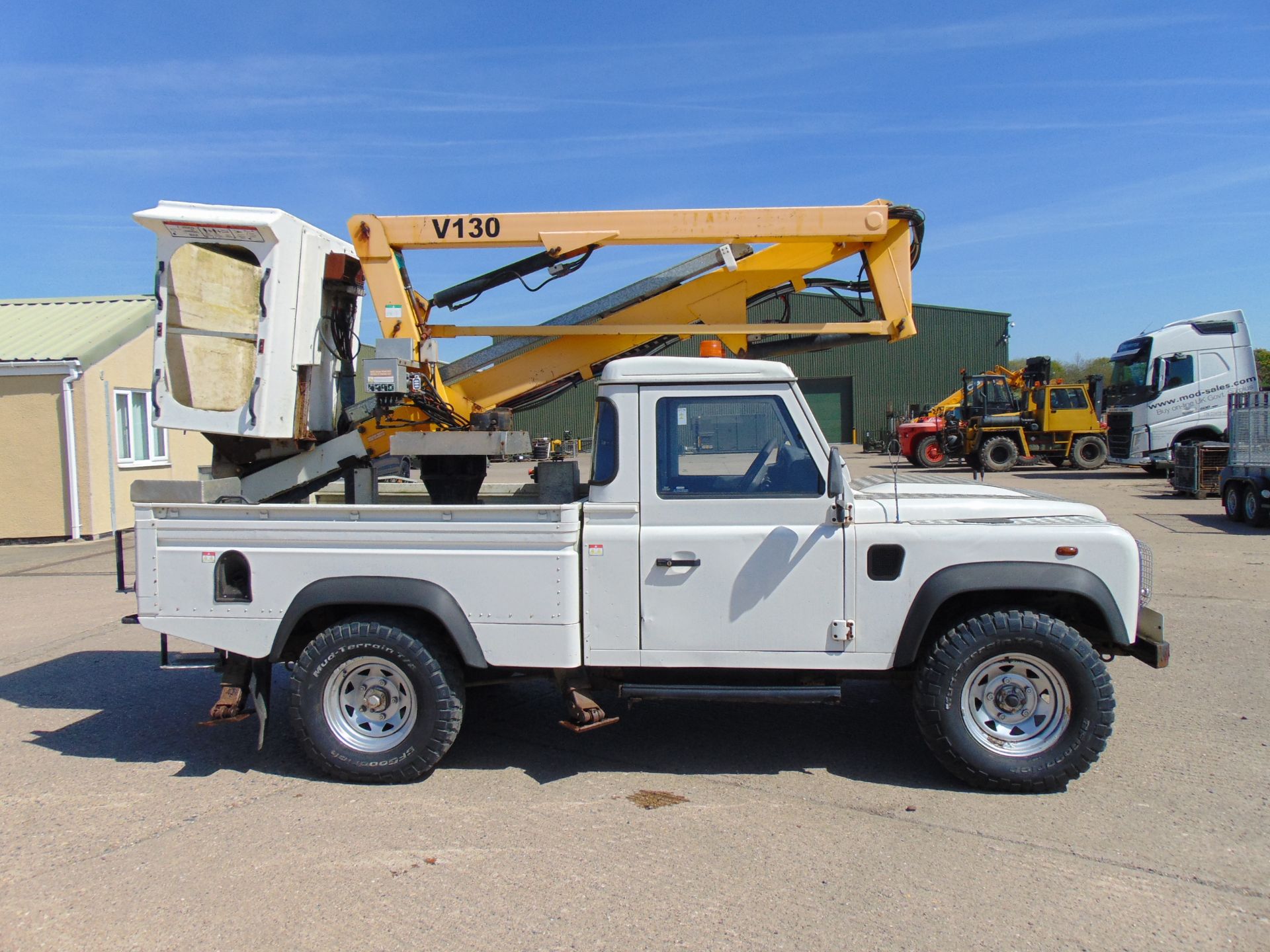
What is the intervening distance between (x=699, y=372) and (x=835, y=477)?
855mm

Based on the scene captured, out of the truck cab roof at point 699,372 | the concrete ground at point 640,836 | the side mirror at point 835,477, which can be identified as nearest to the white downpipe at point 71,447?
the concrete ground at point 640,836

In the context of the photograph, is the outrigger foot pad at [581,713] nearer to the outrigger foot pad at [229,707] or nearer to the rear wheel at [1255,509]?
the outrigger foot pad at [229,707]

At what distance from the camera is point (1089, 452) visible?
25.9 meters

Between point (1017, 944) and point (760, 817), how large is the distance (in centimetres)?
127

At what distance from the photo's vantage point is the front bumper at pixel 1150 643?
440 centimetres

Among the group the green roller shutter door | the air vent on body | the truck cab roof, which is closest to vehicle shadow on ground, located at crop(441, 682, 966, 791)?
the air vent on body

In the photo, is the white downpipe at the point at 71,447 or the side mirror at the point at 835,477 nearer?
the side mirror at the point at 835,477

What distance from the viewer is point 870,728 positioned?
5.35m

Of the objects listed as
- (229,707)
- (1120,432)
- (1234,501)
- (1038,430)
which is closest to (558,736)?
(229,707)

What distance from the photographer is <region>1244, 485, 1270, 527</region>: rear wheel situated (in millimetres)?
13461

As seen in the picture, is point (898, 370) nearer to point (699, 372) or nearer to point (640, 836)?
point (699, 372)

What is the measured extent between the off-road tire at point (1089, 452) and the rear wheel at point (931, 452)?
12.5 ft

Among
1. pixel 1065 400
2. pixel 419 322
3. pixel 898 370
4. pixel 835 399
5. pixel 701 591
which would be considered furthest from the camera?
pixel 835 399

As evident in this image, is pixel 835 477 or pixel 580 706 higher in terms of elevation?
pixel 835 477
